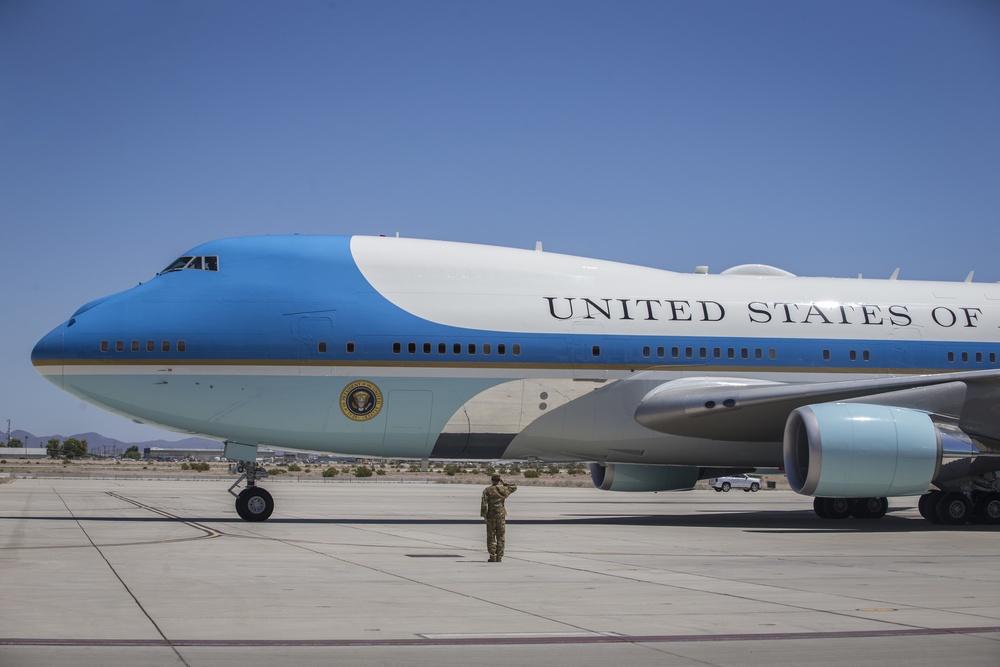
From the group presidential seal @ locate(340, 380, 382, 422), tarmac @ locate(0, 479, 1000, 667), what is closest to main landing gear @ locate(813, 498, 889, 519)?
tarmac @ locate(0, 479, 1000, 667)

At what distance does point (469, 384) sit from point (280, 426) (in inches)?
151

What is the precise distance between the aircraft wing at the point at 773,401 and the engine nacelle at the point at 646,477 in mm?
2007

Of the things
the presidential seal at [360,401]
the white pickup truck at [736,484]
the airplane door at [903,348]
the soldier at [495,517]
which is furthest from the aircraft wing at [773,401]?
the white pickup truck at [736,484]

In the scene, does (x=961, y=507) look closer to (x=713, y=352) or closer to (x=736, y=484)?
(x=713, y=352)

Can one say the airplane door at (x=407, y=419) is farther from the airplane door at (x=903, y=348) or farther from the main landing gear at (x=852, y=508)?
the airplane door at (x=903, y=348)

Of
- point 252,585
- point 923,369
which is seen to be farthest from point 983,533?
point 252,585

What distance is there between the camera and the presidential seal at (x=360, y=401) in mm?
20531

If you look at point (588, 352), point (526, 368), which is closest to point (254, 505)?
point (526, 368)

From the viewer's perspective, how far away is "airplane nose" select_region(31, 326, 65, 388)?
19.8 meters

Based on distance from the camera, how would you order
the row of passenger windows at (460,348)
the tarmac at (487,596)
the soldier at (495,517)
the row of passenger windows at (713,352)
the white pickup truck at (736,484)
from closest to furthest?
the tarmac at (487,596)
the soldier at (495,517)
the row of passenger windows at (460,348)
the row of passenger windows at (713,352)
the white pickup truck at (736,484)

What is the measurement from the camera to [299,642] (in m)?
7.97

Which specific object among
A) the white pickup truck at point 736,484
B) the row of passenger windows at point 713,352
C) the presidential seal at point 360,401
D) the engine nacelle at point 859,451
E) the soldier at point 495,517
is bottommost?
the white pickup truck at point 736,484

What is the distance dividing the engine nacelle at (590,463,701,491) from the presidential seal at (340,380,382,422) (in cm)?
599

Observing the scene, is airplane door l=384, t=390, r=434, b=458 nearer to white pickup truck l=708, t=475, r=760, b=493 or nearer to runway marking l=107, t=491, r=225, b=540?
runway marking l=107, t=491, r=225, b=540
